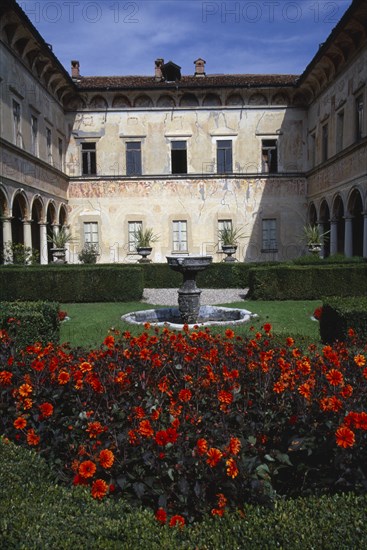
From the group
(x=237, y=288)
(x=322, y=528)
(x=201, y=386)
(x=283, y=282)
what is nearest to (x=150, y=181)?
(x=237, y=288)

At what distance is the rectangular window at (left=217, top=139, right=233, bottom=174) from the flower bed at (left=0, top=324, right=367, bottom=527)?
66.2 feet

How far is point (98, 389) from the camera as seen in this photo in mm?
3203

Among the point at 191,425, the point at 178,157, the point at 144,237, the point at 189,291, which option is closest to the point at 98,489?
the point at 191,425

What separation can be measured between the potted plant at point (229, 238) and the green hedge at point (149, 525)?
18.0m

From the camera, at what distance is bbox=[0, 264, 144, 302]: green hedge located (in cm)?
1292

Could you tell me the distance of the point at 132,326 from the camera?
354 inches

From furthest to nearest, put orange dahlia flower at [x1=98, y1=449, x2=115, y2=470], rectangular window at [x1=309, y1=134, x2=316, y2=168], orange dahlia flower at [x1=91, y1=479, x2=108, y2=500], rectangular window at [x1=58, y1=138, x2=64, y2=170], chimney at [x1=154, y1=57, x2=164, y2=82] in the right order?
chimney at [x1=154, y1=57, x2=164, y2=82] → rectangular window at [x1=58, y1=138, x2=64, y2=170] → rectangular window at [x1=309, y1=134, x2=316, y2=168] → orange dahlia flower at [x1=98, y1=449, x2=115, y2=470] → orange dahlia flower at [x1=91, y1=479, x2=108, y2=500]

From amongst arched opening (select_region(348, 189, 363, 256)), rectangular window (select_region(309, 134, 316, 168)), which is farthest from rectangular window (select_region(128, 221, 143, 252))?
arched opening (select_region(348, 189, 363, 256))

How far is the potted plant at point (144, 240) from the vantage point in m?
20.4

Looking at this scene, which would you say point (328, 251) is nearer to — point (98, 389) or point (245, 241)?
point (245, 241)

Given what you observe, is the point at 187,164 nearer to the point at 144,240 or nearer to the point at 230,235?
the point at 230,235

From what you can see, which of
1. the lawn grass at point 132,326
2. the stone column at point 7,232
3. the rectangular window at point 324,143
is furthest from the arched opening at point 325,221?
the stone column at point 7,232

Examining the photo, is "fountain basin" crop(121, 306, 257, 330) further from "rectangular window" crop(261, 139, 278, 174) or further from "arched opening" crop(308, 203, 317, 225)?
"rectangular window" crop(261, 139, 278, 174)

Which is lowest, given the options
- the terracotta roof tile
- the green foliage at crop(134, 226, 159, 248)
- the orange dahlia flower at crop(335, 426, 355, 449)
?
the orange dahlia flower at crop(335, 426, 355, 449)
